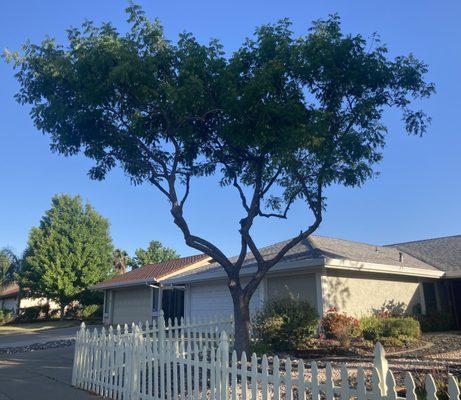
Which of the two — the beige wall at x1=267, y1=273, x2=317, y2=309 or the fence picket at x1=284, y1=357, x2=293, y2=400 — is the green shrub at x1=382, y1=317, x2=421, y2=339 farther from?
the fence picket at x1=284, y1=357, x2=293, y2=400

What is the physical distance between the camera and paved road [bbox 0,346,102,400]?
9.14 m

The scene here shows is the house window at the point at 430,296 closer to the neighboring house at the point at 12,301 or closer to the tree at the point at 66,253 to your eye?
the tree at the point at 66,253

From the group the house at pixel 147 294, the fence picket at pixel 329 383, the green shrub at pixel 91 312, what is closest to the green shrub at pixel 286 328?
the fence picket at pixel 329 383

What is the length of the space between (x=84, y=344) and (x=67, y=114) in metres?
5.73

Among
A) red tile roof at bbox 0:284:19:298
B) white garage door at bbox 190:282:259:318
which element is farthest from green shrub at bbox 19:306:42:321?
white garage door at bbox 190:282:259:318

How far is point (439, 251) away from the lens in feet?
80.2

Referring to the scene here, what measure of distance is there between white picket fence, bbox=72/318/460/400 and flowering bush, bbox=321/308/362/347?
4.01m

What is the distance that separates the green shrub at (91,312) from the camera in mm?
36844

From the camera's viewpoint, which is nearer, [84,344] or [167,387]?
[167,387]

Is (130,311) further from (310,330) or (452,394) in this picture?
(452,394)

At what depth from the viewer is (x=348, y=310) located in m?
16.6

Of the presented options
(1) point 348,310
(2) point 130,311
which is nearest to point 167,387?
(1) point 348,310

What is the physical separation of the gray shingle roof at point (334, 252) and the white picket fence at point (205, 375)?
19.3ft

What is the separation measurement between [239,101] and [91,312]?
3052cm
